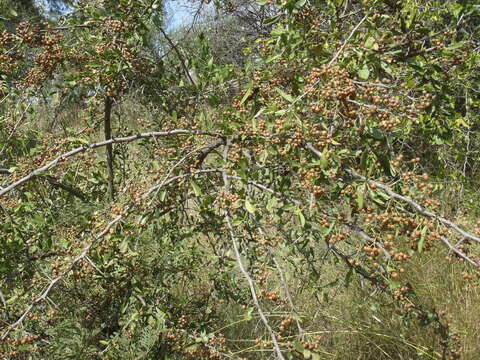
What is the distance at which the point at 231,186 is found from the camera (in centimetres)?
168

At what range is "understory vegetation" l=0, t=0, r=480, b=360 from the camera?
48.5 inches

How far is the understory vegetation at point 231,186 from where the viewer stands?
123cm

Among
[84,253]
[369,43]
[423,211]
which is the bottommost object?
[423,211]

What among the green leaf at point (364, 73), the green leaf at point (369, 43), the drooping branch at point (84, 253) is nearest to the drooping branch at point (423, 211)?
the green leaf at point (364, 73)

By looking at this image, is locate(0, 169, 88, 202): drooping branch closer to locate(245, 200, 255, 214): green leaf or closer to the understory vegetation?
the understory vegetation

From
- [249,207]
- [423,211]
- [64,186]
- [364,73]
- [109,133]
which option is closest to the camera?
[423,211]

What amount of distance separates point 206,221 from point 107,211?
425 mm

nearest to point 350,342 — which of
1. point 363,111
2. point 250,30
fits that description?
point 363,111

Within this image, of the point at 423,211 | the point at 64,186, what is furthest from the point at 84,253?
the point at 423,211

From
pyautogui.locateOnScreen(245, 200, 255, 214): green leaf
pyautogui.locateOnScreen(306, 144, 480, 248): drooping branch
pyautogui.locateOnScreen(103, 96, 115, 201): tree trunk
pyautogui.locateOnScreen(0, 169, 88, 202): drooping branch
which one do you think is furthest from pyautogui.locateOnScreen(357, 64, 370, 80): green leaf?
pyautogui.locateOnScreen(0, 169, 88, 202): drooping branch

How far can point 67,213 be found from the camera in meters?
1.83

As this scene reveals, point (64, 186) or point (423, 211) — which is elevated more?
point (64, 186)

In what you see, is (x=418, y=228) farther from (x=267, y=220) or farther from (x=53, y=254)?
(x=53, y=254)

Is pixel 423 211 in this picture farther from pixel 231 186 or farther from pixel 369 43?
pixel 231 186
